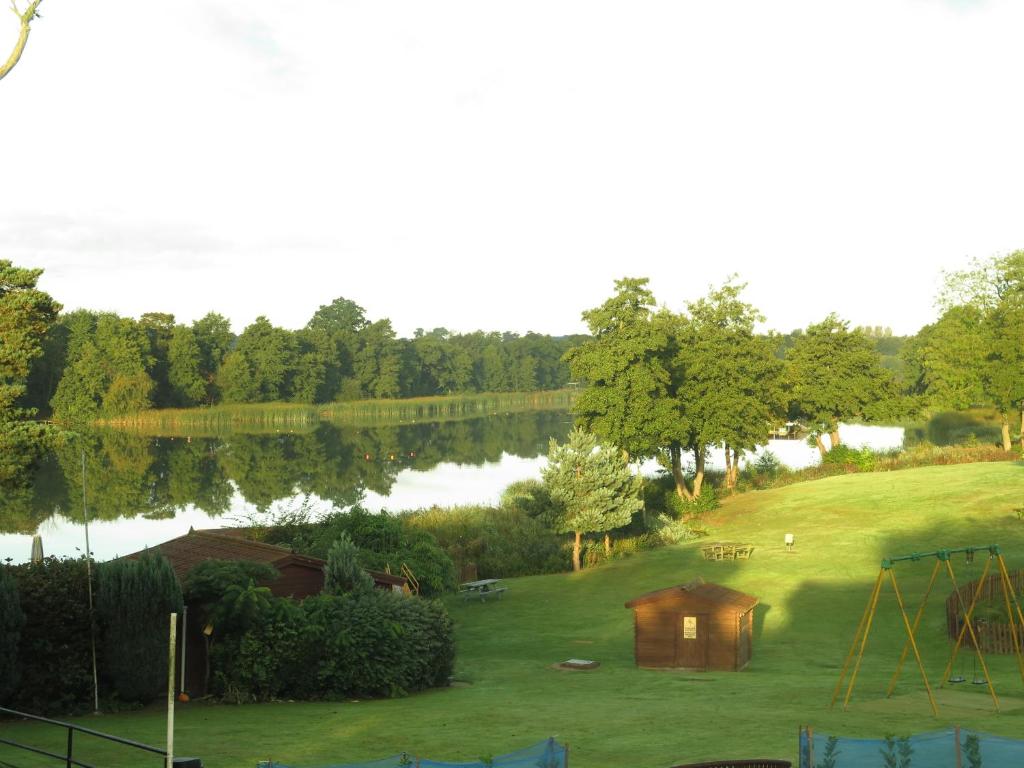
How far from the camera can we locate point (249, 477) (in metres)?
75.9

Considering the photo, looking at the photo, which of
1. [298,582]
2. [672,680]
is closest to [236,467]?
[298,582]

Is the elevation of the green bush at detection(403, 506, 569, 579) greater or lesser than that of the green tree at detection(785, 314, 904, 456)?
lesser

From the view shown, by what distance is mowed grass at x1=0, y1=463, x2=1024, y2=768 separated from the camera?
53.1 feet

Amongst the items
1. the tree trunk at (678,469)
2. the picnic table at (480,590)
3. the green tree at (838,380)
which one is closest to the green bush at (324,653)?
the picnic table at (480,590)

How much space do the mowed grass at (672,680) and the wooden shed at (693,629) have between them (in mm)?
766

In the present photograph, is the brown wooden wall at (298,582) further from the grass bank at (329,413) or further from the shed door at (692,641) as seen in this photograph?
the grass bank at (329,413)

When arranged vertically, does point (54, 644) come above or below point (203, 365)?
below

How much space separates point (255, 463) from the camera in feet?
277

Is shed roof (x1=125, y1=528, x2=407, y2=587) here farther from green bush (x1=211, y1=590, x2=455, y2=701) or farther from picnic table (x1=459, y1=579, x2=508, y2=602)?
picnic table (x1=459, y1=579, x2=508, y2=602)

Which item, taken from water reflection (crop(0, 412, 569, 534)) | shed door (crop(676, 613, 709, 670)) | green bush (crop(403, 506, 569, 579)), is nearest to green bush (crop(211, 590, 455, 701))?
shed door (crop(676, 613, 709, 670))

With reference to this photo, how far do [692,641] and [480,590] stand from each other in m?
13.3

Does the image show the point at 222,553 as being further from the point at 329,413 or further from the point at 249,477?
the point at 329,413

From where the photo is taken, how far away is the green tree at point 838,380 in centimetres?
6544

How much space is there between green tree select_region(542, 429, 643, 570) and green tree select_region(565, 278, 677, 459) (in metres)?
10.1
